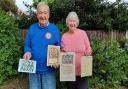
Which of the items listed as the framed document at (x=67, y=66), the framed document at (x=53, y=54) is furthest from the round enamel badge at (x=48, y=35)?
the framed document at (x=67, y=66)

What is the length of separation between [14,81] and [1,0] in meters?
6.27

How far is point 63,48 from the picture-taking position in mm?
7340

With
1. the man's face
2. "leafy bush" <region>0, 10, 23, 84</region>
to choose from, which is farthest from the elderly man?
"leafy bush" <region>0, 10, 23, 84</region>

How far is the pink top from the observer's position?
728 centimetres

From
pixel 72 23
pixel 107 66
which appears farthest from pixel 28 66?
pixel 107 66

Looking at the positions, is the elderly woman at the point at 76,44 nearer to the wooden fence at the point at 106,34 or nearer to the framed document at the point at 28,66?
the framed document at the point at 28,66

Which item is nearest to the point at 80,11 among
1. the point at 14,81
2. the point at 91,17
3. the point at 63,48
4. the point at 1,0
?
the point at 91,17

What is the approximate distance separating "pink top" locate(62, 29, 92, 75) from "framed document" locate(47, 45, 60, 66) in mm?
141

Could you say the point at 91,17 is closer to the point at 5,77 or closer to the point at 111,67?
the point at 111,67

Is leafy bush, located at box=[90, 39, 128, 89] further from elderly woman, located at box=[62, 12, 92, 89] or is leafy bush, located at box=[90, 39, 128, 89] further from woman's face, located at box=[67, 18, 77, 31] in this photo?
woman's face, located at box=[67, 18, 77, 31]

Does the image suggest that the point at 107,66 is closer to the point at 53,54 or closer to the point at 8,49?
the point at 8,49

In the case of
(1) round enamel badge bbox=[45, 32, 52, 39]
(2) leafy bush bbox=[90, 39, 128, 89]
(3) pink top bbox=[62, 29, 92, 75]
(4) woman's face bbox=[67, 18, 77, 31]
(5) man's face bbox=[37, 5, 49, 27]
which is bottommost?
(2) leafy bush bbox=[90, 39, 128, 89]

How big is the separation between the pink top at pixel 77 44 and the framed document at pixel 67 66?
0.09 m

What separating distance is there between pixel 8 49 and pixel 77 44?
6.59 ft
